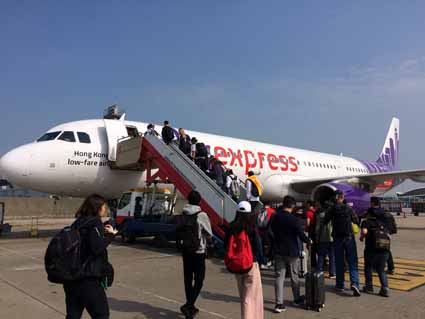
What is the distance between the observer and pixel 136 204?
599 inches

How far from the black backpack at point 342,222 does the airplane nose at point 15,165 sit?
923 centimetres

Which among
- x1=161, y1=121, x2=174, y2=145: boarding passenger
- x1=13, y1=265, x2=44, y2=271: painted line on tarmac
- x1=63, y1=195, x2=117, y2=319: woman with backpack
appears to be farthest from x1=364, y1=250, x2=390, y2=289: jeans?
x1=161, y1=121, x2=174, y2=145: boarding passenger

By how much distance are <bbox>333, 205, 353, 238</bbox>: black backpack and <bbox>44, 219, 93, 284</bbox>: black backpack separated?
473 centimetres

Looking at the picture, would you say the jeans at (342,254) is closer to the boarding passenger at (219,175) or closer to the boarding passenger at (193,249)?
the boarding passenger at (193,249)

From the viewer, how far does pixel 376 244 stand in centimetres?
666

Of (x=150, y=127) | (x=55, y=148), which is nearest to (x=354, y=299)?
(x=150, y=127)

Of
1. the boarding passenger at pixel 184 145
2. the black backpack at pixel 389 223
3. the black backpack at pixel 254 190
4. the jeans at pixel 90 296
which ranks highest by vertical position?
the boarding passenger at pixel 184 145

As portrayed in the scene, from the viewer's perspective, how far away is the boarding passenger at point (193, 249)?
17.3 ft

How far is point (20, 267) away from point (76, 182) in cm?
422

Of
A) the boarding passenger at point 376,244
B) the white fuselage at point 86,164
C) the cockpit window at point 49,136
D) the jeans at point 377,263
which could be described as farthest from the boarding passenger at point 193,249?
the cockpit window at point 49,136

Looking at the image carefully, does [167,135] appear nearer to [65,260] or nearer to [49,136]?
[49,136]

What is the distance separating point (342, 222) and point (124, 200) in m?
10.7

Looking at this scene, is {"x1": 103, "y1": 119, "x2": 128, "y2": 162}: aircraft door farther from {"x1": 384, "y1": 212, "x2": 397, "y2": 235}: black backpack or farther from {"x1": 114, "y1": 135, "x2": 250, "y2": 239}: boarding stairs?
{"x1": 384, "y1": 212, "x2": 397, "y2": 235}: black backpack

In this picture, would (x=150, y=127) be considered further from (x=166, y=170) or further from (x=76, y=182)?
(x=76, y=182)
